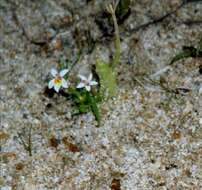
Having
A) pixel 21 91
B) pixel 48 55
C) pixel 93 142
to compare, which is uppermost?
pixel 48 55

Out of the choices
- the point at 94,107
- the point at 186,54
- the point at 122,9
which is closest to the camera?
the point at 94,107

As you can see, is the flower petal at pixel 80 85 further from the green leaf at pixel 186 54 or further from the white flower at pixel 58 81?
the green leaf at pixel 186 54

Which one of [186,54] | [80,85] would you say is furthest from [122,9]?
[80,85]

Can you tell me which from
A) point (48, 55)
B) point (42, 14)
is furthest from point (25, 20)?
point (48, 55)

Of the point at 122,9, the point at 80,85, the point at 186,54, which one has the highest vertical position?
the point at 122,9

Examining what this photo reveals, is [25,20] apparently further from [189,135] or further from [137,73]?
[189,135]

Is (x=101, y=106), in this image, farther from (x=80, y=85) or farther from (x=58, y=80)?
(x=58, y=80)
